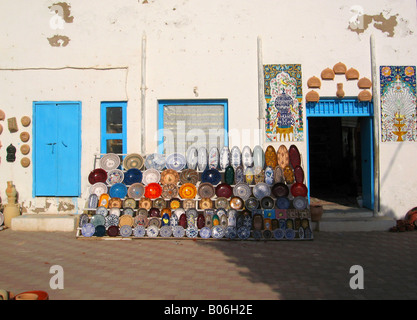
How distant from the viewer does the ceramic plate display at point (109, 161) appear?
24.6 ft

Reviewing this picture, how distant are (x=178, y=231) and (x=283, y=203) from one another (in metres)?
1.89

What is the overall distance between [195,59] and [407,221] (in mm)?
5098

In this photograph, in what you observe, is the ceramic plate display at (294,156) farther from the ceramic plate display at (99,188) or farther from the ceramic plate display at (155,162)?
the ceramic plate display at (99,188)

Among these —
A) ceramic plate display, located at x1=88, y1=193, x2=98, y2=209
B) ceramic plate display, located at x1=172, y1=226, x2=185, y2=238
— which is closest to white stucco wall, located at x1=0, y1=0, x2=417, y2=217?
ceramic plate display, located at x1=88, y1=193, x2=98, y2=209

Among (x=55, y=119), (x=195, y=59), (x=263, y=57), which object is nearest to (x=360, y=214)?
(x=263, y=57)

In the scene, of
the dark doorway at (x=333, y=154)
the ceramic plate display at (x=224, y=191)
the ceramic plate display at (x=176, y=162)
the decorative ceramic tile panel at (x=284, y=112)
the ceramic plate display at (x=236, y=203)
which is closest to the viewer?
the ceramic plate display at (x=236, y=203)

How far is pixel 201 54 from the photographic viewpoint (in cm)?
775

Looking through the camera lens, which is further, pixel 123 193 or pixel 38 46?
pixel 38 46

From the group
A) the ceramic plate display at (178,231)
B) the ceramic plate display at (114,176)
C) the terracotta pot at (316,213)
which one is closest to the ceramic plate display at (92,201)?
the ceramic plate display at (114,176)

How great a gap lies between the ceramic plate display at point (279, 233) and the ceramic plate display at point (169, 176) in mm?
1972

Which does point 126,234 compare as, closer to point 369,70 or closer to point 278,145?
point 278,145

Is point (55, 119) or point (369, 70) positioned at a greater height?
point (369, 70)

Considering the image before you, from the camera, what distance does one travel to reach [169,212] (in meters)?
6.91

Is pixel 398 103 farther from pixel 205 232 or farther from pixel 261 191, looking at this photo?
pixel 205 232
